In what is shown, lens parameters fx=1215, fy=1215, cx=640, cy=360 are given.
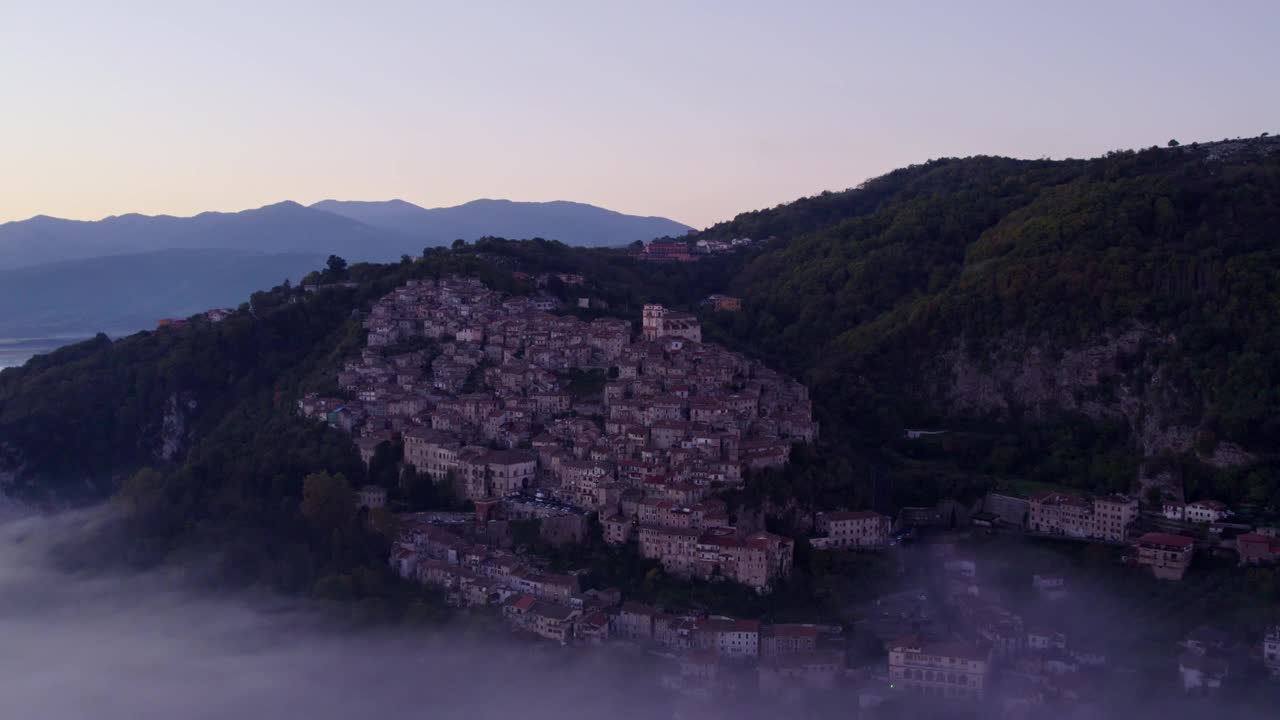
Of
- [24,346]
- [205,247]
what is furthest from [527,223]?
[24,346]

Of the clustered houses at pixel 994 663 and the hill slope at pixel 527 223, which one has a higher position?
the hill slope at pixel 527 223

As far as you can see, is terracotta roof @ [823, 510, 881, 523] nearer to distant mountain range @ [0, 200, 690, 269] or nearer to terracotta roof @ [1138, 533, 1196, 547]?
terracotta roof @ [1138, 533, 1196, 547]

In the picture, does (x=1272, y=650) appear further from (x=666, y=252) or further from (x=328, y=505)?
(x=666, y=252)

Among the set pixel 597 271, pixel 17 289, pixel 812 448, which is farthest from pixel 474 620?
pixel 17 289

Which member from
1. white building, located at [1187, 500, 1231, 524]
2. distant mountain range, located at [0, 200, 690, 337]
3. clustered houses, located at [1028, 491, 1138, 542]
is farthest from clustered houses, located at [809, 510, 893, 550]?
distant mountain range, located at [0, 200, 690, 337]

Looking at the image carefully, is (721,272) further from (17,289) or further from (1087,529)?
(17,289)

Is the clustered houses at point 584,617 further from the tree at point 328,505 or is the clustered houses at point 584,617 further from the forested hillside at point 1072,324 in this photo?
the forested hillside at point 1072,324

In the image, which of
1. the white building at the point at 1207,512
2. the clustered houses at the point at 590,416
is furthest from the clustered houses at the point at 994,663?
the white building at the point at 1207,512
